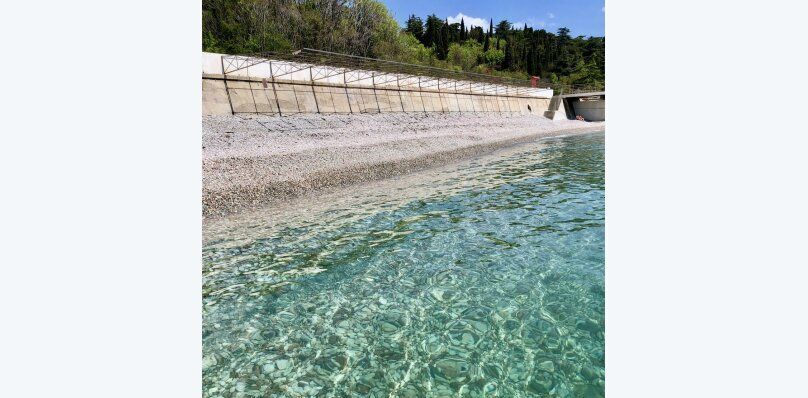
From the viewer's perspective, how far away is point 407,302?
3852 millimetres

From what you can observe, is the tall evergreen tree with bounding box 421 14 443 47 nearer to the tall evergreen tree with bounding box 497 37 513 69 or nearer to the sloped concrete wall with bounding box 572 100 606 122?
the tall evergreen tree with bounding box 497 37 513 69

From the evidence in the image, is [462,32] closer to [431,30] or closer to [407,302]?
[431,30]

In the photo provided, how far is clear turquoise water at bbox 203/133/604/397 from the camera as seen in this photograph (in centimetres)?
277

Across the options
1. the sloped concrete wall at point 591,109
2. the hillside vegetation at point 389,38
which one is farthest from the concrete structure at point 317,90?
the sloped concrete wall at point 591,109

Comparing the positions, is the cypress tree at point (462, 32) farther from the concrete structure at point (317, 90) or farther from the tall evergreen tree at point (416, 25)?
the concrete structure at point (317, 90)

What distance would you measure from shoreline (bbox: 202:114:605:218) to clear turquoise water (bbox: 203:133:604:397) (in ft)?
5.00

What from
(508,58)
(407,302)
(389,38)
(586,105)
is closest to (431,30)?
(508,58)

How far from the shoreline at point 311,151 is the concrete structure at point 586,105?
64.3 feet

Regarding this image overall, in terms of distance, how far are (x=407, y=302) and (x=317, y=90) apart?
1484 cm

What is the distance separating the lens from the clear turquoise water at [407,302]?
109 inches

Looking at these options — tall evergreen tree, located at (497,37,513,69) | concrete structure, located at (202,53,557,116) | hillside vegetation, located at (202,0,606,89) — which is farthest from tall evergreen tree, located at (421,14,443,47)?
concrete structure, located at (202,53,557,116)
